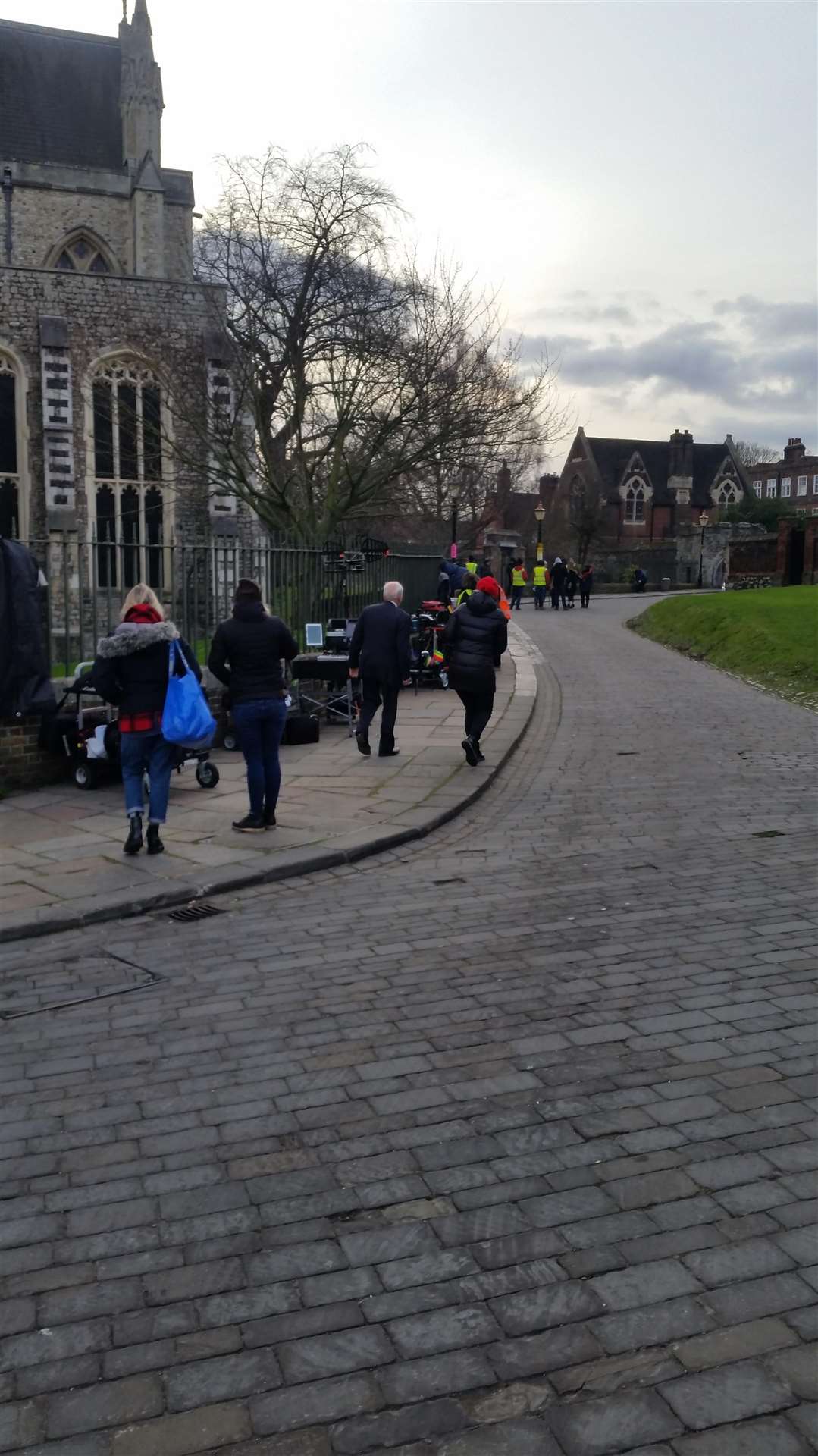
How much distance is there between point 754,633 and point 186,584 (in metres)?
13.4

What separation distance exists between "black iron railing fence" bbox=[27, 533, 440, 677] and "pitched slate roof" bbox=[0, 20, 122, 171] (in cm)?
3485

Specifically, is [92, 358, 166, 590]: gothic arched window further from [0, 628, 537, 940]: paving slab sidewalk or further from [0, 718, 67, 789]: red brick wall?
[0, 718, 67, 789]: red brick wall

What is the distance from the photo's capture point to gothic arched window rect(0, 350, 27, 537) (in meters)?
32.0

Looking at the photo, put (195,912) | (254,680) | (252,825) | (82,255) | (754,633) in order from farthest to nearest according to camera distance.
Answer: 1. (82,255)
2. (754,633)
3. (252,825)
4. (254,680)
5. (195,912)

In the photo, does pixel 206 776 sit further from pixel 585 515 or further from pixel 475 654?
pixel 585 515

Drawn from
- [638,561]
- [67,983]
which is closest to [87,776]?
[67,983]

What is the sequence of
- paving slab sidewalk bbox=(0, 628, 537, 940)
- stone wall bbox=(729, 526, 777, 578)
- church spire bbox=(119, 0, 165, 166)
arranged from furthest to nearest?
church spire bbox=(119, 0, 165, 166)
stone wall bbox=(729, 526, 777, 578)
paving slab sidewalk bbox=(0, 628, 537, 940)

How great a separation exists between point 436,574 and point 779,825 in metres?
17.4

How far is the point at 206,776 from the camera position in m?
10.4

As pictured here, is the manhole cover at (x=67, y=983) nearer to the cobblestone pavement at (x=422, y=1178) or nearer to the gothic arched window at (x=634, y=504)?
the cobblestone pavement at (x=422, y=1178)

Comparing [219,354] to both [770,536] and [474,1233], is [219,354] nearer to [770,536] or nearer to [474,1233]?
[770,536]

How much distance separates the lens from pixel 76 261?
42.0 metres

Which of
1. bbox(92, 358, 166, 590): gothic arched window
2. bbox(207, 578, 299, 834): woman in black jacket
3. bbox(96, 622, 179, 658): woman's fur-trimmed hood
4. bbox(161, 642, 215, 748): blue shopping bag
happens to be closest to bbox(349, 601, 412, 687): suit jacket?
bbox(207, 578, 299, 834): woman in black jacket

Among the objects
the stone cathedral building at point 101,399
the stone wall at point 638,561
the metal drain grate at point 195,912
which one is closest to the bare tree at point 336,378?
the stone cathedral building at point 101,399
